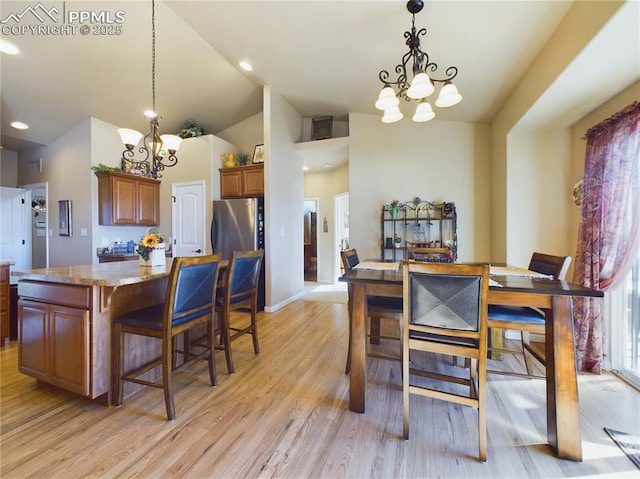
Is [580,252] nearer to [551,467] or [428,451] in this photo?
[551,467]

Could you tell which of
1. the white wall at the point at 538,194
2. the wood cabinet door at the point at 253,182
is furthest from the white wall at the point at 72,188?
the white wall at the point at 538,194

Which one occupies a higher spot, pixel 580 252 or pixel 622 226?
pixel 622 226

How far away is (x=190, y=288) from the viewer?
1814mm

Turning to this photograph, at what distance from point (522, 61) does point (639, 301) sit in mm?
2292

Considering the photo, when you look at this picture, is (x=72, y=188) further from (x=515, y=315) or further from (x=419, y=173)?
(x=515, y=315)

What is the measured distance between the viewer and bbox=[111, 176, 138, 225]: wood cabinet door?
4320 millimetres

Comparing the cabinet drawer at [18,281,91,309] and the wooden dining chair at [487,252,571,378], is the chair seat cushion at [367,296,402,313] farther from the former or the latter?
the cabinet drawer at [18,281,91,309]

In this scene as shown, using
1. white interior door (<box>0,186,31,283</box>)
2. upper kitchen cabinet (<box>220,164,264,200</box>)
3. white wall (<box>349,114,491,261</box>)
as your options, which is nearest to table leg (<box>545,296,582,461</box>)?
white wall (<box>349,114,491,261</box>)

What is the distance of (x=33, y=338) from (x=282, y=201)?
3052 millimetres

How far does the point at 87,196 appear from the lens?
4.32m

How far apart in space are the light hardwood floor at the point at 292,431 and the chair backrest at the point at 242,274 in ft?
2.17

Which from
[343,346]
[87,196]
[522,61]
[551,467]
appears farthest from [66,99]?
[551,467]

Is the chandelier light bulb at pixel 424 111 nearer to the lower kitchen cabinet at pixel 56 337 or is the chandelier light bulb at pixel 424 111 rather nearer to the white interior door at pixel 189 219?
the lower kitchen cabinet at pixel 56 337
